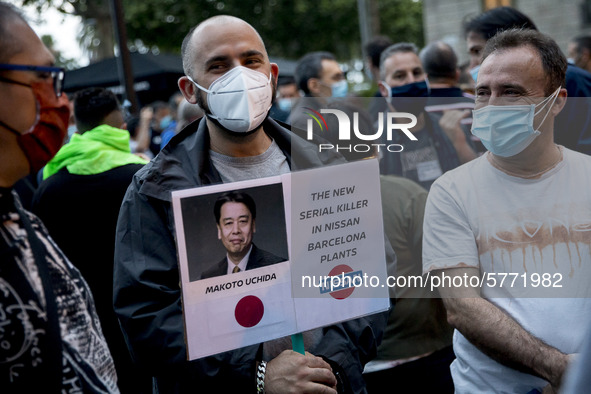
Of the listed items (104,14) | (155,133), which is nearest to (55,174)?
(155,133)

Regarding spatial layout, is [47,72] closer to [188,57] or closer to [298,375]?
[188,57]

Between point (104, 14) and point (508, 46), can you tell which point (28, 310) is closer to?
point (508, 46)

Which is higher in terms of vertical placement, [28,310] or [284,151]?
[284,151]

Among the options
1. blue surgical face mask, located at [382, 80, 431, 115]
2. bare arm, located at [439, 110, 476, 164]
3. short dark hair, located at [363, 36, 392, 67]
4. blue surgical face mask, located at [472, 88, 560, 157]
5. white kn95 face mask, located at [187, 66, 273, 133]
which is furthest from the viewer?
short dark hair, located at [363, 36, 392, 67]

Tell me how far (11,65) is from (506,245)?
Answer: 63.8 inches

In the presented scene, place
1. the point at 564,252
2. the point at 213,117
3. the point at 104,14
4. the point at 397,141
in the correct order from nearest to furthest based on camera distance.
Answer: the point at 564,252 → the point at 213,117 → the point at 397,141 → the point at 104,14

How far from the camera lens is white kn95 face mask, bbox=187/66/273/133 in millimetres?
2398

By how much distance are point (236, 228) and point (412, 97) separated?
1.85 meters

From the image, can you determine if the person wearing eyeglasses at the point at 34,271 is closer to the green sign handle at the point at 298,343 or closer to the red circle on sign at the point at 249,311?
the red circle on sign at the point at 249,311

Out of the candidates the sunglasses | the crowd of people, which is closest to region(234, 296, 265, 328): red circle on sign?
the crowd of people

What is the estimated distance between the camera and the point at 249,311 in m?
1.92

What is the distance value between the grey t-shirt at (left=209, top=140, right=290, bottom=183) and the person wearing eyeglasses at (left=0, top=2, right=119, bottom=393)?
0.73m

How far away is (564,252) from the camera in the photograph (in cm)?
209

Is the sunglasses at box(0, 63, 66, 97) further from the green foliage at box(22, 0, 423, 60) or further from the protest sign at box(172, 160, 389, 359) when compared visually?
the green foliage at box(22, 0, 423, 60)
